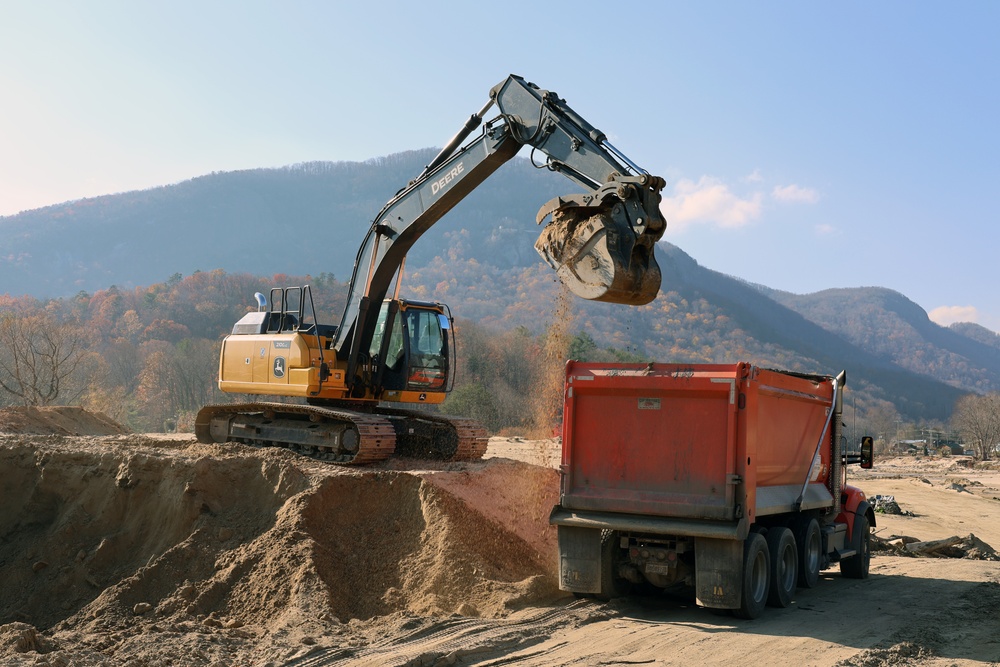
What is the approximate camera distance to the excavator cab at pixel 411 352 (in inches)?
617

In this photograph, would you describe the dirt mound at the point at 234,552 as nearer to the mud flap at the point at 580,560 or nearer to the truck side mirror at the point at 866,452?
the mud flap at the point at 580,560

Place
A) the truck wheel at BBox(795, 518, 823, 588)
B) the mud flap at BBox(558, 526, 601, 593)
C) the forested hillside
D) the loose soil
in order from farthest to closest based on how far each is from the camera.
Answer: the forested hillside → the truck wheel at BBox(795, 518, 823, 588) → the mud flap at BBox(558, 526, 601, 593) → the loose soil

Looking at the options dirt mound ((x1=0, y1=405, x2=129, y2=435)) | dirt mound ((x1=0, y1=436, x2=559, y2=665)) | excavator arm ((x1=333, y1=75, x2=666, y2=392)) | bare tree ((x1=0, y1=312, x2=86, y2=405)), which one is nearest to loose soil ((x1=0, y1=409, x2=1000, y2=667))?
dirt mound ((x1=0, y1=436, x2=559, y2=665))

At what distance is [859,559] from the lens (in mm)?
11758

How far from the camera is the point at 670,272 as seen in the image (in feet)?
488

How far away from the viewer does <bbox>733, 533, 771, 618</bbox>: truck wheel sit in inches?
336

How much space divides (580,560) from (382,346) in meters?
7.37

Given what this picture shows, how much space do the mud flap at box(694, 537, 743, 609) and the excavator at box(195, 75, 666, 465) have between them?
4.75 metres

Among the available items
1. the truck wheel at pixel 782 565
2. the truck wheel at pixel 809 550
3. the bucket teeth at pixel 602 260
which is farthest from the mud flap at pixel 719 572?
the bucket teeth at pixel 602 260

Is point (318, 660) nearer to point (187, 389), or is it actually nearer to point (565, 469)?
point (565, 469)

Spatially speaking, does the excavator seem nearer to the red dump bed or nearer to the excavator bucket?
the excavator bucket

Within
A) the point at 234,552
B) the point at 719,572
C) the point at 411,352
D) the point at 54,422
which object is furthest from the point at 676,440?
the point at 54,422

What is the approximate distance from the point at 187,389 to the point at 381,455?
4682 cm

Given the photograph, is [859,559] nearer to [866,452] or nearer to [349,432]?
[866,452]
